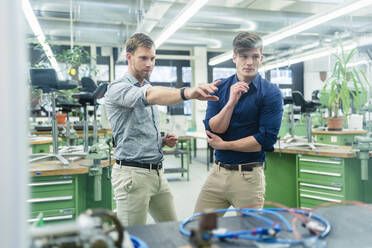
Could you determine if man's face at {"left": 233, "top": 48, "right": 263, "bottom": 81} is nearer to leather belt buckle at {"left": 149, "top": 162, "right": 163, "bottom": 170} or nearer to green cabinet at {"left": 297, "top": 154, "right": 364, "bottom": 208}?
leather belt buckle at {"left": 149, "top": 162, "right": 163, "bottom": 170}

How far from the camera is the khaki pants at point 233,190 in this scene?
1.50 m

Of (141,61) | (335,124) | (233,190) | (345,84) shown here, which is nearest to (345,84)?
(345,84)

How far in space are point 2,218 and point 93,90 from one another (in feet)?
7.12

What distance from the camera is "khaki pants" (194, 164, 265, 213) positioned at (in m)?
1.50

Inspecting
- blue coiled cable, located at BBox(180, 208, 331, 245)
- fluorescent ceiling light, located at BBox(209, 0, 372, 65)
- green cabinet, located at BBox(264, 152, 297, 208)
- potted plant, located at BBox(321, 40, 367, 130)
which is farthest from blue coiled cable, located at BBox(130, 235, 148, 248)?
fluorescent ceiling light, located at BBox(209, 0, 372, 65)

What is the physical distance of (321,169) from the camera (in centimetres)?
249

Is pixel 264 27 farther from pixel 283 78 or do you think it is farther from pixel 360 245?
pixel 360 245

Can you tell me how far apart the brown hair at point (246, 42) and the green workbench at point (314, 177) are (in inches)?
50.0

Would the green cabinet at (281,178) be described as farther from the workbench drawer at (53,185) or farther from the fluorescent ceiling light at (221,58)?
the fluorescent ceiling light at (221,58)

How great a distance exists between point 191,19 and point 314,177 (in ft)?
12.9

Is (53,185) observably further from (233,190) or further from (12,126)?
(12,126)

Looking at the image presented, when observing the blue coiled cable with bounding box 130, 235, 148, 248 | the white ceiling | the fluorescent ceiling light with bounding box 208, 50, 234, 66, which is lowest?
the blue coiled cable with bounding box 130, 235, 148, 248

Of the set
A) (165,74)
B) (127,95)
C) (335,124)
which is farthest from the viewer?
(165,74)

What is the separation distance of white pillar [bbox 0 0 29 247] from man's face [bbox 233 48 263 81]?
1.33 meters
